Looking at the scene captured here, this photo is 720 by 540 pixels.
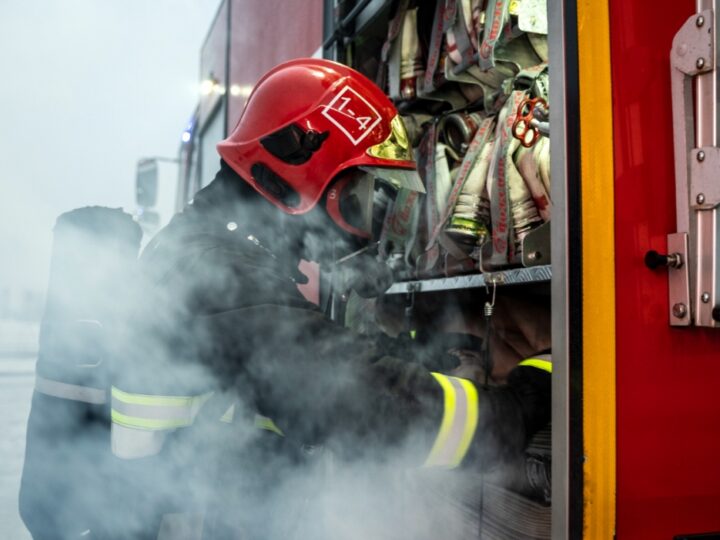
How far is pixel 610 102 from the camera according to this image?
1.01 meters

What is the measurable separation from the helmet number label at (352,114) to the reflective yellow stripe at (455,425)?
753 millimetres

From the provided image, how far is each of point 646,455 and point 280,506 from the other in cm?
98

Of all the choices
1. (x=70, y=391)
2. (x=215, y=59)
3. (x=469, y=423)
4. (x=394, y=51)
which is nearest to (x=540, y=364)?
(x=469, y=423)

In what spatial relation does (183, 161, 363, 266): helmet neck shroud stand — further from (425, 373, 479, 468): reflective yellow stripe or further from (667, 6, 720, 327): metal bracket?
(667, 6, 720, 327): metal bracket

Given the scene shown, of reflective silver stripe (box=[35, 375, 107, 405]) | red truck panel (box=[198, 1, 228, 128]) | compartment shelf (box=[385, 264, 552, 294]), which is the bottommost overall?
reflective silver stripe (box=[35, 375, 107, 405])

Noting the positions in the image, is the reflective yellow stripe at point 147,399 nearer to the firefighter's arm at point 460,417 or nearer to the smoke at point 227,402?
the smoke at point 227,402

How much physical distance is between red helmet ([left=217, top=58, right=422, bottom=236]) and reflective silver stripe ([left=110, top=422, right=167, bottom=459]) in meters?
0.67

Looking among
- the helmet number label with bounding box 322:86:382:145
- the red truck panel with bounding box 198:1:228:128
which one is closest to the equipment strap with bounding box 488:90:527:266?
the helmet number label with bounding box 322:86:382:145

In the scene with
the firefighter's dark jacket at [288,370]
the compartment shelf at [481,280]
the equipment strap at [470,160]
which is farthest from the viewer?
the equipment strap at [470,160]

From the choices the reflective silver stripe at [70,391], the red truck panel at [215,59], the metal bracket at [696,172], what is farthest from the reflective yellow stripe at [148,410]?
the red truck panel at [215,59]

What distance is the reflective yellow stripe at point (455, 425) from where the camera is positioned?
120cm

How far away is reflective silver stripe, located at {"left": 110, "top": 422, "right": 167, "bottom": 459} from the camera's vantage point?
51.4 inches

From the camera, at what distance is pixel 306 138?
160 cm

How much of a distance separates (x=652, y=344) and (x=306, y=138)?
1000 millimetres
